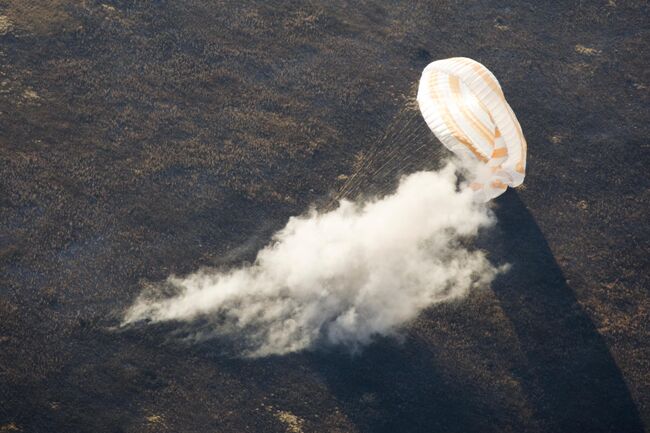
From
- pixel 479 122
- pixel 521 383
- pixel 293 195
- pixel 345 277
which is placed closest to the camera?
pixel 521 383

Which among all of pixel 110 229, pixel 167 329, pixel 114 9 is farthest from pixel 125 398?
pixel 114 9

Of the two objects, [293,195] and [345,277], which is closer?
[345,277]

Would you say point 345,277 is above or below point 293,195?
below

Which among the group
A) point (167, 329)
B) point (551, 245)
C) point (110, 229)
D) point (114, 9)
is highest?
point (114, 9)

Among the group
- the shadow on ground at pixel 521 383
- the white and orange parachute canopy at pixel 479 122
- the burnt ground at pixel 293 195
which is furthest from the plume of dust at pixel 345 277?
the white and orange parachute canopy at pixel 479 122

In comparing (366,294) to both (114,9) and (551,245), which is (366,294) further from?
(114,9)

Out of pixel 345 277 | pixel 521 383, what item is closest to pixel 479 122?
pixel 345 277

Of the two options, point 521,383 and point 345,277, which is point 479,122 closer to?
point 345,277
